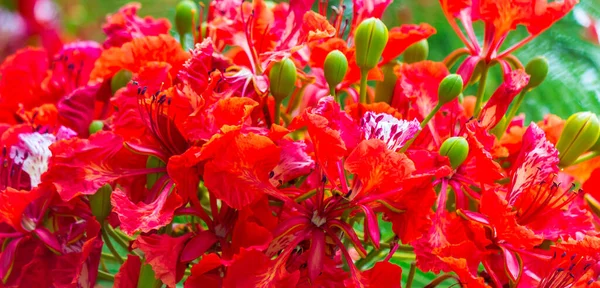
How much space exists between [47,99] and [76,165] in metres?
0.23

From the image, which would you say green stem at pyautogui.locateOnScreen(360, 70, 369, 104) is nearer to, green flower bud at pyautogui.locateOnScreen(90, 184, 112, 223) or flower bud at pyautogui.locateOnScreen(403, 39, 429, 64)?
flower bud at pyautogui.locateOnScreen(403, 39, 429, 64)

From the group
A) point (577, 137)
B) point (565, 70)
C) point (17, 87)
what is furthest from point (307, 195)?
point (565, 70)

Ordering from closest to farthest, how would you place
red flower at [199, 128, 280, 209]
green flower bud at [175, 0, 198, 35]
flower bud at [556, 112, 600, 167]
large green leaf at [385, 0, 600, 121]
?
1. red flower at [199, 128, 280, 209]
2. flower bud at [556, 112, 600, 167]
3. green flower bud at [175, 0, 198, 35]
4. large green leaf at [385, 0, 600, 121]

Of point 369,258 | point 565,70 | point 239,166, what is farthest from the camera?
point 565,70

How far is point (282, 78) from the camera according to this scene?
568mm

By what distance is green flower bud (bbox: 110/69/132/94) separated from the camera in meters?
0.65

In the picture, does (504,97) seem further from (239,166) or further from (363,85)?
(239,166)

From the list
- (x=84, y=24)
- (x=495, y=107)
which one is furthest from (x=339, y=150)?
(x=84, y=24)

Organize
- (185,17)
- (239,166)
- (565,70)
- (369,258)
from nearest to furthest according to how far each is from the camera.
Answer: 1. (239,166)
2. (369,258)
3. (185,17)
4. (565,70)

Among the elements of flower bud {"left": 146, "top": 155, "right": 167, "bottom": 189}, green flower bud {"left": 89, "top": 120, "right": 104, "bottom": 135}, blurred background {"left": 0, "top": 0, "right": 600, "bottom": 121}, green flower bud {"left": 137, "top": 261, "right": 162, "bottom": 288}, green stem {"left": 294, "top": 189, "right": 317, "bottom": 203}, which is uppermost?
green stem {"left": 294, "top": 189, "right": 317, "bottom": 203}

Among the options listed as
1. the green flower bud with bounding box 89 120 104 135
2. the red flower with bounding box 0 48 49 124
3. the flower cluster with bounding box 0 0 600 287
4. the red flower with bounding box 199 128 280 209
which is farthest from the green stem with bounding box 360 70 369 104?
the red flower with bounding box 0 48 49 124

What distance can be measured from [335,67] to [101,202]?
203mm

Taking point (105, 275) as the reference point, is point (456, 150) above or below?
above

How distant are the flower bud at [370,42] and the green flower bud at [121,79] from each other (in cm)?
20
